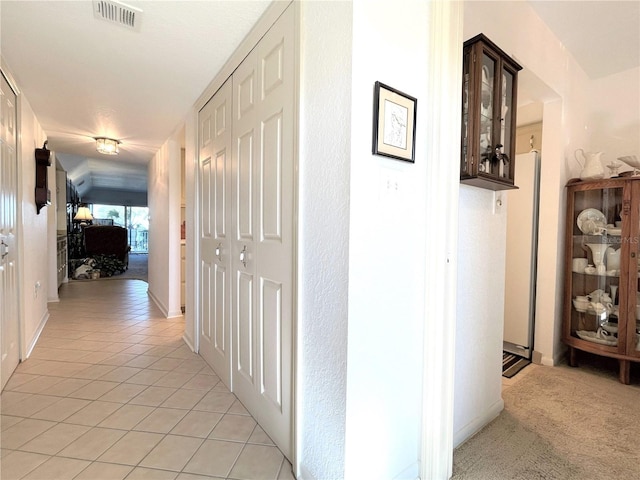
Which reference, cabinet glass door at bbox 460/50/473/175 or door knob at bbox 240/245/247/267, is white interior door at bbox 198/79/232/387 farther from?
cabinet glass door at bbox 460/50/473/175

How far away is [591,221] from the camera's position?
2.51 meters

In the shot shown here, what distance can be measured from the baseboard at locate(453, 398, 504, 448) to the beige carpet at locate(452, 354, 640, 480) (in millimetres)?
22

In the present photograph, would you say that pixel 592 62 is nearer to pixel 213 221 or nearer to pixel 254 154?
pixel 254 154

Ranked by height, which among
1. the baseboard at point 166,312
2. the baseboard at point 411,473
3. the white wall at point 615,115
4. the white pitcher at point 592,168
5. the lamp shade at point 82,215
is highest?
the white wall at point 615,115

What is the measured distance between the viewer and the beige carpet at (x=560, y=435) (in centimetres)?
142

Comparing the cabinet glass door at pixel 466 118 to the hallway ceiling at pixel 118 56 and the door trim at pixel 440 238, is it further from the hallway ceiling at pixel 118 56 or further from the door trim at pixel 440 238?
the hallway ceiling at pixel 118 56

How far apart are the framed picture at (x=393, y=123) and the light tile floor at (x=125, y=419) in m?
1.46

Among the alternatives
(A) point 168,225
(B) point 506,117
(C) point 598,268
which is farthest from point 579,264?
(A) point 168,225

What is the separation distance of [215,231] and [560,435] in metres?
2.42

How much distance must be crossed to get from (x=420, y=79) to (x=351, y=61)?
0.37 meters

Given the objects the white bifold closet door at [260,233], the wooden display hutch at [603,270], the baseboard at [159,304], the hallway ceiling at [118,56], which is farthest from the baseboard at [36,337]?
the wooden display hutch at [603,270]

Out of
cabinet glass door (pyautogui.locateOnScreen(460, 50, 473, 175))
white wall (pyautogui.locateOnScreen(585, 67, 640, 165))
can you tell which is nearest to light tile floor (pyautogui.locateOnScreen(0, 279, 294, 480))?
cabinet glass door (pyautogui.locateOnScreen(460, 50, 473, 175))

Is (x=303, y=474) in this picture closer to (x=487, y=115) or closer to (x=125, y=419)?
(x=125, y=419)

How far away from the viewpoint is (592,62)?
260 cm
